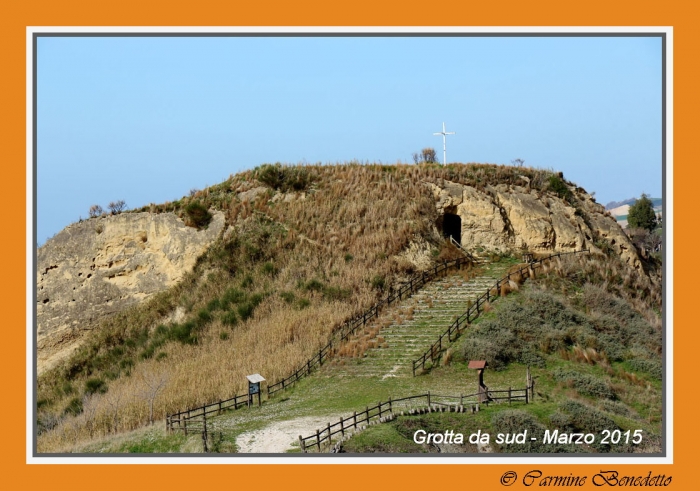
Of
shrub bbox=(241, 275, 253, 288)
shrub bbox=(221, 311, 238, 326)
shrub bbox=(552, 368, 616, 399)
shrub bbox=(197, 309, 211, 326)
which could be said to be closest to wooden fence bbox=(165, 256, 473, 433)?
shrub bbox=(221, 311, 238, 326)

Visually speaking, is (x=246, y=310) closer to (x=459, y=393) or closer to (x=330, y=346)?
(x=330, y=346)

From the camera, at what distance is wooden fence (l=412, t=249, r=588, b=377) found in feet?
109

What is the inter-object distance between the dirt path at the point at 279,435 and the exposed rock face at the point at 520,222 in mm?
20081

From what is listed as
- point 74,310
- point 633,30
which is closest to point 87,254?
point 74,310

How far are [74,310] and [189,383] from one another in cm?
1425

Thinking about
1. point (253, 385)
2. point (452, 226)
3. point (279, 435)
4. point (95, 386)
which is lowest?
point (95, 386)

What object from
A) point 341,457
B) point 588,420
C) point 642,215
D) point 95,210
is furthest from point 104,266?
point 642,215

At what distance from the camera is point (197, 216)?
46.9 m

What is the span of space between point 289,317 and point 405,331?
209 inches

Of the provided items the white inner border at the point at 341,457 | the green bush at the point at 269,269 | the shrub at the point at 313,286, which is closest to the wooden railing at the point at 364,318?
the shrub at the point at 313,286

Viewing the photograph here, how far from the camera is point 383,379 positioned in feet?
105

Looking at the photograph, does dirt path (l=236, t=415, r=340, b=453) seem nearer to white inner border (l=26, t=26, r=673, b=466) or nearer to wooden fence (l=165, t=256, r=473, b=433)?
wooden fence (l=165, t=256, r=473, b=433)

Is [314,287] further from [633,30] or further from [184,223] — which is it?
[633,30]

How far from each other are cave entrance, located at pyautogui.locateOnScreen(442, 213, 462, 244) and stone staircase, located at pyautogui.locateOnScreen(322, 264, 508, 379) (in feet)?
19.8
